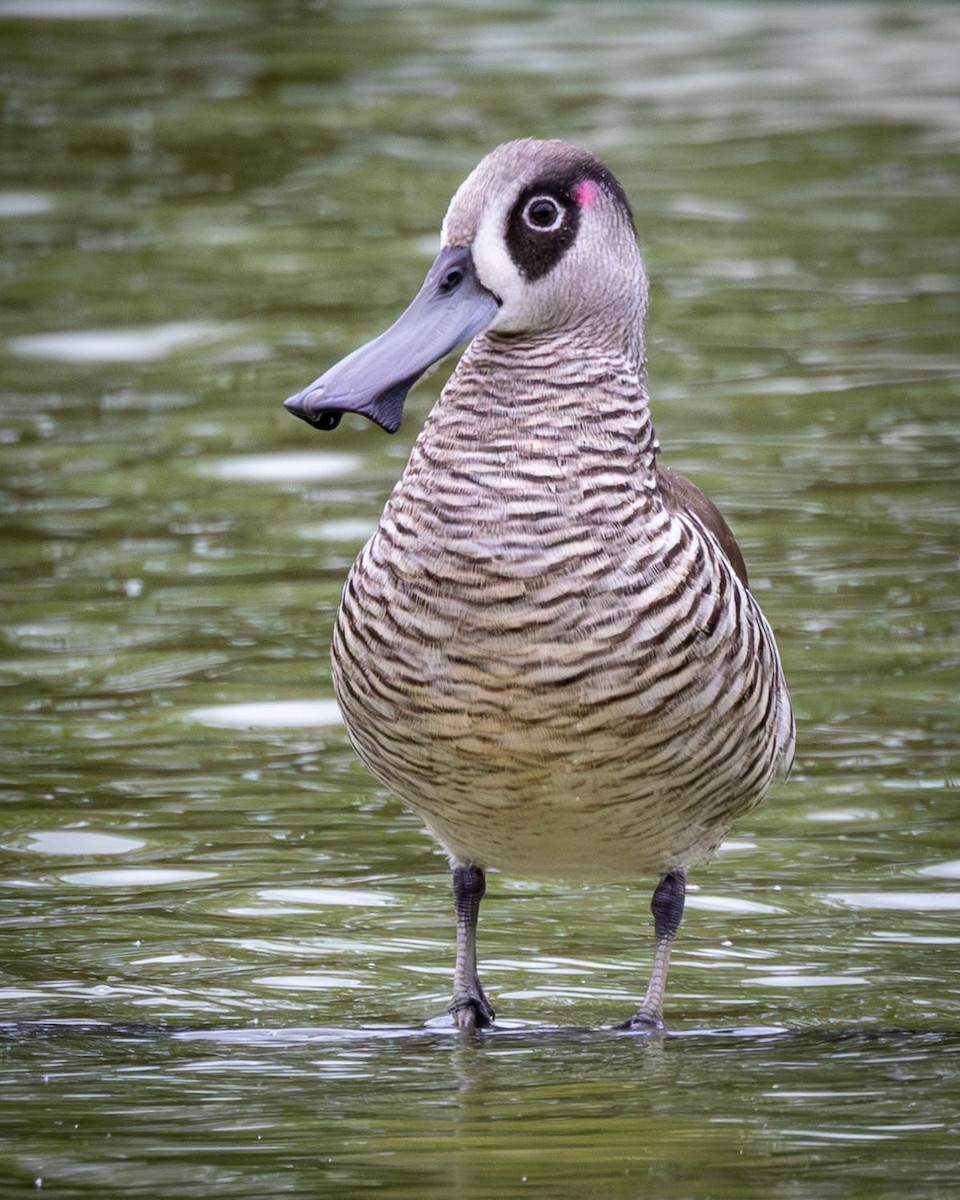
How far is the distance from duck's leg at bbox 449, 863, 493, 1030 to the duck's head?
4.62ft

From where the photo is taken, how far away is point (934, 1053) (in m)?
6.44

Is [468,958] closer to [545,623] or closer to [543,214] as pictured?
[545,623]

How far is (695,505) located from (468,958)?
1.39 metres

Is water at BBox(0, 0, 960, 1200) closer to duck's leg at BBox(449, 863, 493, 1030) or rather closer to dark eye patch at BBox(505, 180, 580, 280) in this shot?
duck's leg at BBox(449, 863, 493, 1030)

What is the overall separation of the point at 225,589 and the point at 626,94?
382 inches

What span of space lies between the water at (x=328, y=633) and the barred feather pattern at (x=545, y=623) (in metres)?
0.73

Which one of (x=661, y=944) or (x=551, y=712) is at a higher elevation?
(x=551, y=712)

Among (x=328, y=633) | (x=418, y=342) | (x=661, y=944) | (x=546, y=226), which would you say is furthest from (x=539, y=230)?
(x=328, y=633)

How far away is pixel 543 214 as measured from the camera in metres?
6.32

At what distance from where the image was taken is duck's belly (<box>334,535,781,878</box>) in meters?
6.10

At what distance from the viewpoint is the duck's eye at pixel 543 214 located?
6281 millimetres

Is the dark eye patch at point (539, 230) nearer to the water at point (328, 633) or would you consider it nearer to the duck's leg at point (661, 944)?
the duck's leg at point (661, 944)

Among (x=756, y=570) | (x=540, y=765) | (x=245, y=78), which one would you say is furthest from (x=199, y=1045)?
(x=245, y=78)

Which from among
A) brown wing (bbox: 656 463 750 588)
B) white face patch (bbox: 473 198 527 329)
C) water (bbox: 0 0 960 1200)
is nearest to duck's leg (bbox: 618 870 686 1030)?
water (bbox: 0 0 960 1200)
